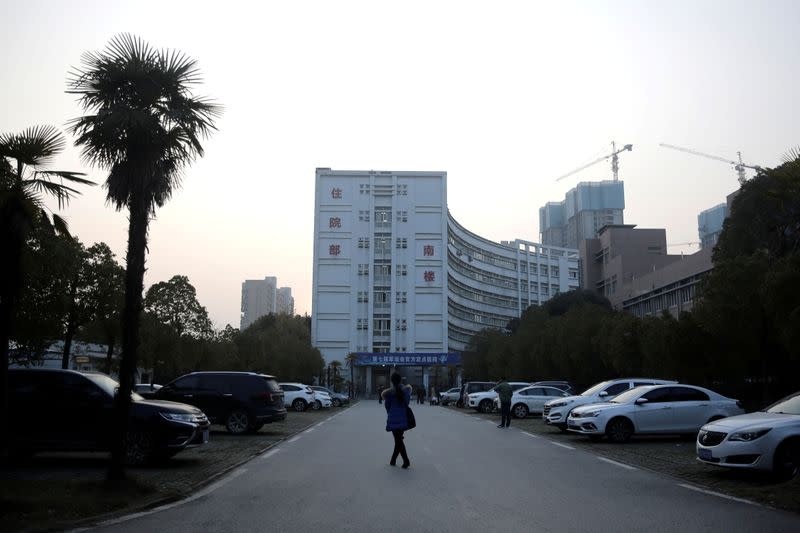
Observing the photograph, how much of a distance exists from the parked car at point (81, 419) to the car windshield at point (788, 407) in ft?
34.5

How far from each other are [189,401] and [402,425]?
10883 mm

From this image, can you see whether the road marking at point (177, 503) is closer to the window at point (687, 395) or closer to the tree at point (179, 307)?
the window at point (687, 395)

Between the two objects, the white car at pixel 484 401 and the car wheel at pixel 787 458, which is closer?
the car wheel at pixel 787 458

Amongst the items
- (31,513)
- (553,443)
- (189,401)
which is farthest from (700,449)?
(189,401)

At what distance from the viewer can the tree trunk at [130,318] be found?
1097cm

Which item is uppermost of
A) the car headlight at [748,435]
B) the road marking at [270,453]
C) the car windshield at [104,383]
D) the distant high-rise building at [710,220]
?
the distant high-rise building at [710,220]

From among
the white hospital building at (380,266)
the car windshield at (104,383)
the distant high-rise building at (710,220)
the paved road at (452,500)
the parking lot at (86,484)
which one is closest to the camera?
the paved road at (452,500)

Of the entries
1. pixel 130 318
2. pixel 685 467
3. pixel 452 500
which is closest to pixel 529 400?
pixel 685 467

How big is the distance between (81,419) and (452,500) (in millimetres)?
7852

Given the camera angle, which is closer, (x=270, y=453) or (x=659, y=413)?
(x=270, y=453)

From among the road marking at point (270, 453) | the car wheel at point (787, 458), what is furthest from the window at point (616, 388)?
the car wheel at point (787, 458)

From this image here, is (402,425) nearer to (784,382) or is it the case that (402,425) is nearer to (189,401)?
(189,401)

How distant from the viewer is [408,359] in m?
98.8

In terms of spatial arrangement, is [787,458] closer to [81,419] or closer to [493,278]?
[81,419]
